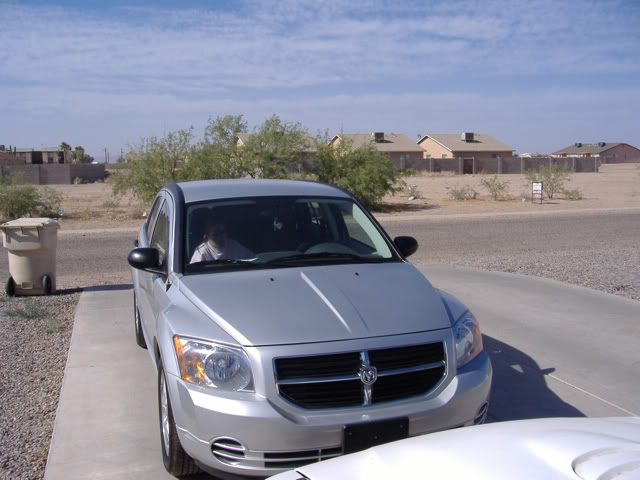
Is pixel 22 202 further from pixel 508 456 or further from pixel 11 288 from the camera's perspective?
pixel 508 456

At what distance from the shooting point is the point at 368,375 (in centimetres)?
379

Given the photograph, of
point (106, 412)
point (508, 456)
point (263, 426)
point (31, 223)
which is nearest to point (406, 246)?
point (263, 426)

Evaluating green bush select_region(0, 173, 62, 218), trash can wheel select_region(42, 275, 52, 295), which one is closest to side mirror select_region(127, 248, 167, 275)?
trash can wheel select_region(42, 275, 52, 295)

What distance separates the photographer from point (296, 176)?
26359 millimetres

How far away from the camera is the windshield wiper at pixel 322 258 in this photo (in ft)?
16.5

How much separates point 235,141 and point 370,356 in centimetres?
2259

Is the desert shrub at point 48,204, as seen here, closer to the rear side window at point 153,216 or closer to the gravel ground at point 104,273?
the gravel ground at point 104,273

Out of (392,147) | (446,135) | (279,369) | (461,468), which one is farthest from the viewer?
(446,135)

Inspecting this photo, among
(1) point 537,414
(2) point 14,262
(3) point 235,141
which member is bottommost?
(1) point 537,414

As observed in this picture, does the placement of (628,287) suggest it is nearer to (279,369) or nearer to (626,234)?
(279,369)

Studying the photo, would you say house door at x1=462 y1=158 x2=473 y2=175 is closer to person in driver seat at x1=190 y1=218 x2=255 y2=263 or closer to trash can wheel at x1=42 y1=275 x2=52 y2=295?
trash can wheel at x1=42 y1=275 x2=52 y2=295

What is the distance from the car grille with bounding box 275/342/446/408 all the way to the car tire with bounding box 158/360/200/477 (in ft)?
2.50

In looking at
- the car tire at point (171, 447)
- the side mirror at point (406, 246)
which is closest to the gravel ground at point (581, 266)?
the side mirror at point (406, 246)

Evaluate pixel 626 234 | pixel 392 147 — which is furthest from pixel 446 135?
pixel 626 234
